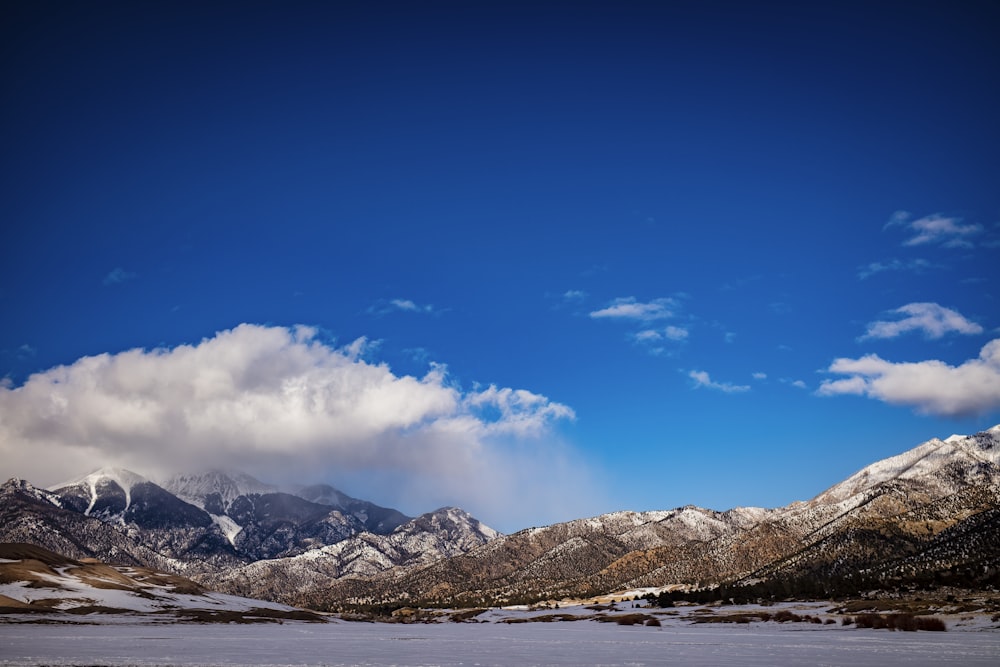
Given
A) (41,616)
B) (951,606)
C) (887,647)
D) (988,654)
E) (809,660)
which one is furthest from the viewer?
(41,616)

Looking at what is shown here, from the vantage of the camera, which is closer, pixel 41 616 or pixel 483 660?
pixel 483 660

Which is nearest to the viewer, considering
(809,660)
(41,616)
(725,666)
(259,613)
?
(725,666)

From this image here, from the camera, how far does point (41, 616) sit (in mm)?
104250

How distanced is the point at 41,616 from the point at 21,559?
303ft

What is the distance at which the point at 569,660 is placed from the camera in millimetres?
28125

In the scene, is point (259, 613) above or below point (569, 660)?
below

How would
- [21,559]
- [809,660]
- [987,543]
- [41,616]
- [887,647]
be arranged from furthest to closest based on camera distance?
[21,559] < [987,543] < [41,616] < [887,647] < [809,660]

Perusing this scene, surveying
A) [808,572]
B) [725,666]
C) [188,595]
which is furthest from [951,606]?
[188,595]

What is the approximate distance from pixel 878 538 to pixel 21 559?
234 m

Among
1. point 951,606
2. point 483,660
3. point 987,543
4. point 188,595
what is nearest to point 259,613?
point 188,595

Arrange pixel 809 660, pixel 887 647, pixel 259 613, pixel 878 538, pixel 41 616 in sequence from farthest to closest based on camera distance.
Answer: pixel 878 538
pixel 259 613
pixel 41 616
pixel 887 647
pixel 809 660

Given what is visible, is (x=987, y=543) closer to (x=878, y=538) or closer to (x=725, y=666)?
(x=878, y=538)

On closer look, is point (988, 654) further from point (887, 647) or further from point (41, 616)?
point (41, 616)

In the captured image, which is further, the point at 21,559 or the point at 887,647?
the point at 21,559
